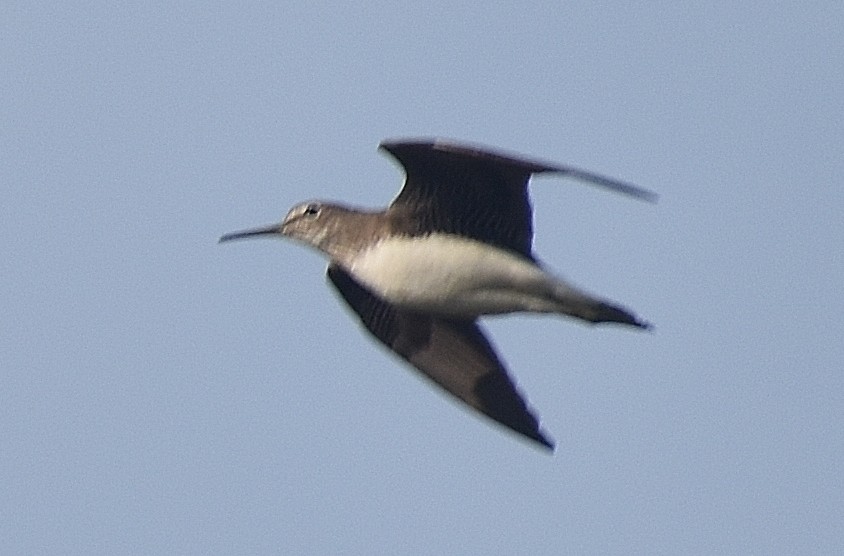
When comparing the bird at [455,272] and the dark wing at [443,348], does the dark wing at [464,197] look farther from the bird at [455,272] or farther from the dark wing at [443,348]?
the dark wing at [443,348]

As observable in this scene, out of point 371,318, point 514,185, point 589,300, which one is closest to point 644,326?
point 589,300

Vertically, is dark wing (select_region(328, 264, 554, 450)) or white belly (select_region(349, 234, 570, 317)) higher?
white belly (select_region(349, 234, 570, 317))

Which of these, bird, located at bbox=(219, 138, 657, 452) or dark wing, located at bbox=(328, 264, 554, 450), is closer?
bird, located at bbox=(219, 138, 657, 452)

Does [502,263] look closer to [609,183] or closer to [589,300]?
[589,300]

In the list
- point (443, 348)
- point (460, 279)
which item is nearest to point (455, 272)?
point (460, 279)

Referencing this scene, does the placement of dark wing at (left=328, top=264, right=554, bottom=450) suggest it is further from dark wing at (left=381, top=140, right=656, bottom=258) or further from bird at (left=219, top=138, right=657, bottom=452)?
dark wing at (left=381, top=140, right=656, bottom=258)

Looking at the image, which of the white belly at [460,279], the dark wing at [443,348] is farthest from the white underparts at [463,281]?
the dark wing at [443,348]

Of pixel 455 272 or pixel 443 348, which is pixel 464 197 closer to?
pixel 455 272

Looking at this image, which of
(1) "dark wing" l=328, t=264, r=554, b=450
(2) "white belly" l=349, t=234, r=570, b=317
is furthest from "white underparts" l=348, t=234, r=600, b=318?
(1) "dark wing" l=328, t=264, r=554, b=450
